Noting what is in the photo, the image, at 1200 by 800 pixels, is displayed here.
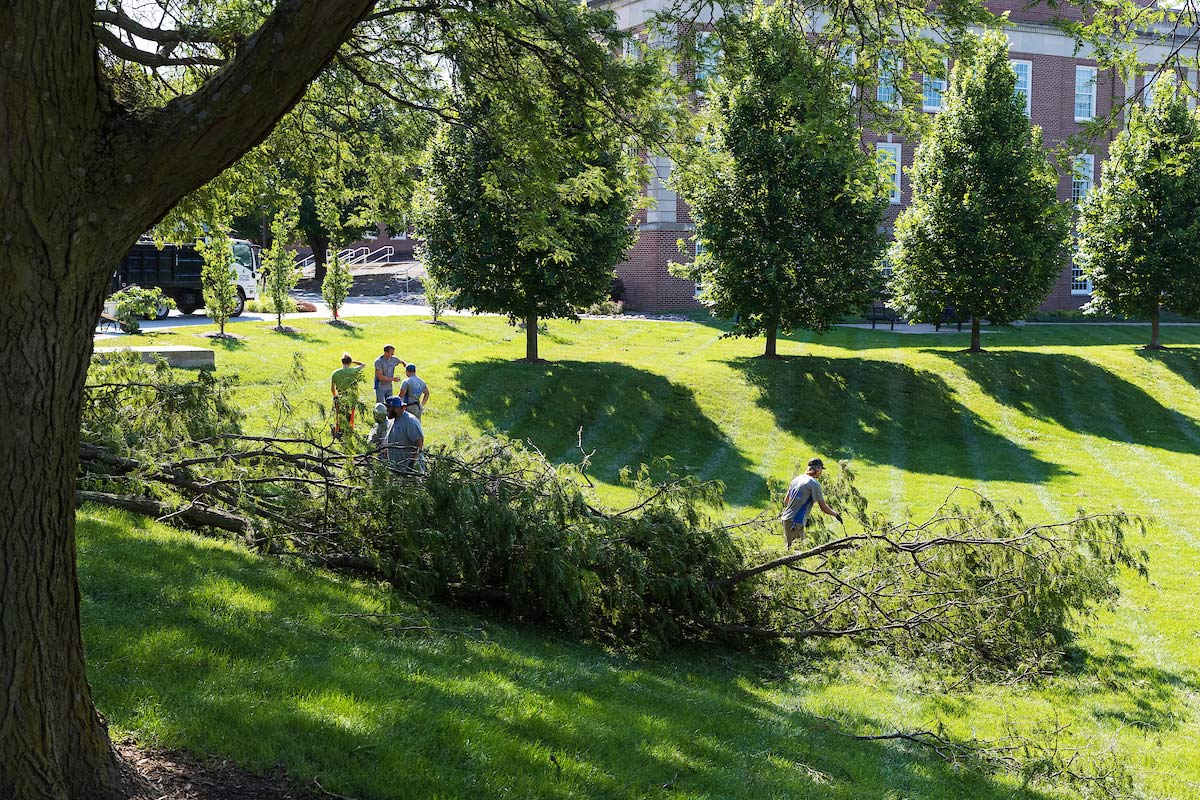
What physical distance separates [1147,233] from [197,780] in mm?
29266

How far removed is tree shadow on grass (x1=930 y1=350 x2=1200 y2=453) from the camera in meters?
22.9

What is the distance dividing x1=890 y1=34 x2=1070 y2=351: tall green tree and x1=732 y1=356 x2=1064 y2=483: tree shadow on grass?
276 cm

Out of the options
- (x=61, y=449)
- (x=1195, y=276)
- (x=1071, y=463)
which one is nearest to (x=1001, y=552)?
(x=61, y=449)

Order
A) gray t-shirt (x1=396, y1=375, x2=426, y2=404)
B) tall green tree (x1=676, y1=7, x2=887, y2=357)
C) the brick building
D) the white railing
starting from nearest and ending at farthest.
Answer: gray t-shirt (x1=396, y1=375, x2=426, y2=404) → tall green tree (x1=676, y1=7, x2=887, y2=357) → the brick building → the white railing

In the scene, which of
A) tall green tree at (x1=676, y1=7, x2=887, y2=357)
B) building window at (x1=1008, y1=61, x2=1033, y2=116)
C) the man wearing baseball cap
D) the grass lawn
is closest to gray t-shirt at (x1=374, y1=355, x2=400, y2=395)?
the grass lawn

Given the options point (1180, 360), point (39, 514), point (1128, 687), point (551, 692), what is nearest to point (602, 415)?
point (1128, 687)

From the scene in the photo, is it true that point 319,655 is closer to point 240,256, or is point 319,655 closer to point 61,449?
point 61,449

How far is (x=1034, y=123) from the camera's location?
4297 centimetres

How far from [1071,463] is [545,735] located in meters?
17.6

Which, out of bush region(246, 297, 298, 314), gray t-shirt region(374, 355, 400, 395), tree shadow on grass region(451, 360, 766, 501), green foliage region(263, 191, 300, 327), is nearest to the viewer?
gray t-shirt region(374, 355, 400, 395)

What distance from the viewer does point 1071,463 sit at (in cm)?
2011

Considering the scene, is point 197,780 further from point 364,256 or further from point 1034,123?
point 364,256

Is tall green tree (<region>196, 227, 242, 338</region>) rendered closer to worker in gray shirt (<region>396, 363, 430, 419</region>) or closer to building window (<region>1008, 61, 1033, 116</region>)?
worker in gray shirt (<region>396, 363, 430, 419</region>)

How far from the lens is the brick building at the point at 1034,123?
37938 mm
